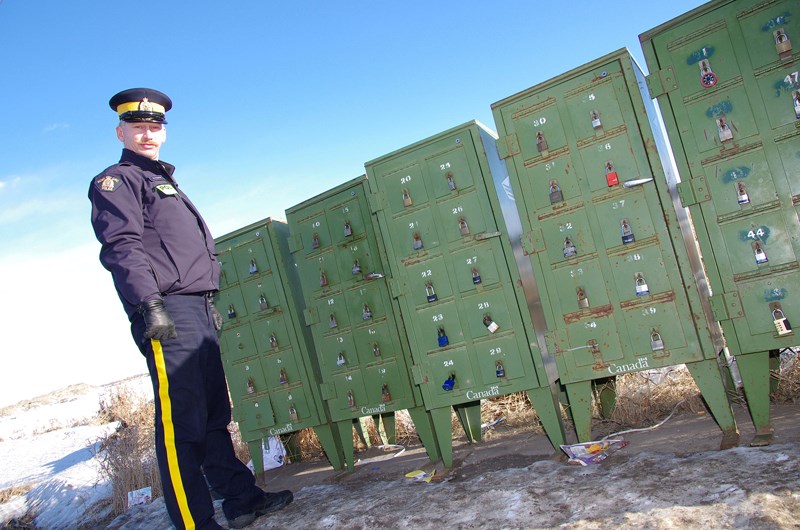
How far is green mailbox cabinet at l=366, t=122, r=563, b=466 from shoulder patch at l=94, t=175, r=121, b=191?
6.63 feet

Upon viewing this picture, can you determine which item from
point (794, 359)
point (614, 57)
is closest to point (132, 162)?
point (614, 57)

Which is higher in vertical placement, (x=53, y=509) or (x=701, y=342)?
(x=701, y=342)

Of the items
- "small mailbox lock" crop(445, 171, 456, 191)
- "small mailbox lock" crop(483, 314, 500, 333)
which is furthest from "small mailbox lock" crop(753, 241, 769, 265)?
"small mailbox lock" crop(445, 171, 456, 191)

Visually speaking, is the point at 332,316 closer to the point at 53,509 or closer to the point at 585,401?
the point at 585,401

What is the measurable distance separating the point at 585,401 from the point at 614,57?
2429 mm

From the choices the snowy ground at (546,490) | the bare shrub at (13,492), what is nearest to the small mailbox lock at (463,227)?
the snowy ground at (546,490)

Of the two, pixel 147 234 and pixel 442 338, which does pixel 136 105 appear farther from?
pixel 442 338

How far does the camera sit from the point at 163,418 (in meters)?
3.21

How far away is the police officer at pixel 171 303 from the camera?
127 inches

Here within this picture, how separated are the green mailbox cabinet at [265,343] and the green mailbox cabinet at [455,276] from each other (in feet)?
4.28

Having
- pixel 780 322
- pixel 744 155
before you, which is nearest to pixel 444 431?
pixel 780 322

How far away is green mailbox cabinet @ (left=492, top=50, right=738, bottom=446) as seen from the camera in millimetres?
3951

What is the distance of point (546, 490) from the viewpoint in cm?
348

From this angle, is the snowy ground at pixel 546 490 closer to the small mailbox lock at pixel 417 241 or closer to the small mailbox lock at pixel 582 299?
the small mailbox lock at pixel 582 299
